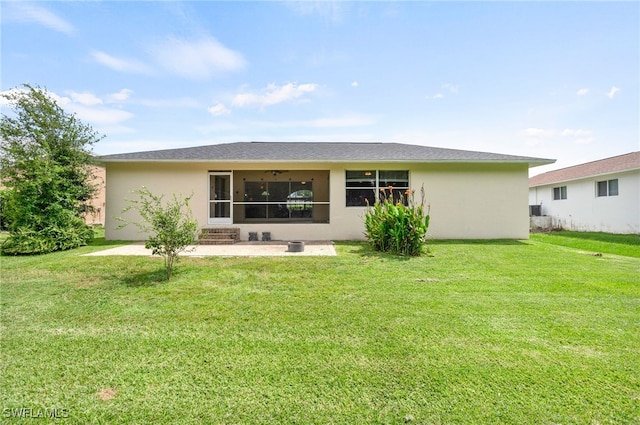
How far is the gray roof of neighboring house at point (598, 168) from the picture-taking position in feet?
42.1

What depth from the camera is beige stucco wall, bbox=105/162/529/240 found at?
1027 cm

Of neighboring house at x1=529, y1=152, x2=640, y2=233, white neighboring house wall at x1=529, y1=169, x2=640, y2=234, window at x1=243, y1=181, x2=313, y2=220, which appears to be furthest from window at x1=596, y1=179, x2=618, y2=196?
window at x1=243, y1=181, x2=313, y2=220

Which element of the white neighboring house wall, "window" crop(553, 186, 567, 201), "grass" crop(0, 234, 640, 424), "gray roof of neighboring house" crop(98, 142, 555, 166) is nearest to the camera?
"grass" crop(0, 234, 640, 424)

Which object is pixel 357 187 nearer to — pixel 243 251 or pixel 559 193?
pixel 243 251

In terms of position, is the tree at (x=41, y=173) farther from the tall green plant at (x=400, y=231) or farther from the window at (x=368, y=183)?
the tall green plant at (x=400, y=231)

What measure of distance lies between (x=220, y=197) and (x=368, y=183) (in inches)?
217

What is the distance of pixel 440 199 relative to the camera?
10.3 m

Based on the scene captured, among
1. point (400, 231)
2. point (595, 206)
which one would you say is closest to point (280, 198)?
point (400, 231)

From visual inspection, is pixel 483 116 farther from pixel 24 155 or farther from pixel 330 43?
pixel 24 155

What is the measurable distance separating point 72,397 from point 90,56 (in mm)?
11518

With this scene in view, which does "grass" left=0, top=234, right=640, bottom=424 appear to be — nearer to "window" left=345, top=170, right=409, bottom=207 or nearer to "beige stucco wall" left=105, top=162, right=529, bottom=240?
"beige stucco wall" left=105, top=162, right=529, bottom=240

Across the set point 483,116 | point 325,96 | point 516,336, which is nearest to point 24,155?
point 325,96

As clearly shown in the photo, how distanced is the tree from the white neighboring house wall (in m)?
21.1

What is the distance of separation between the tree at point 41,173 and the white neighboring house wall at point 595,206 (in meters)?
21.1
